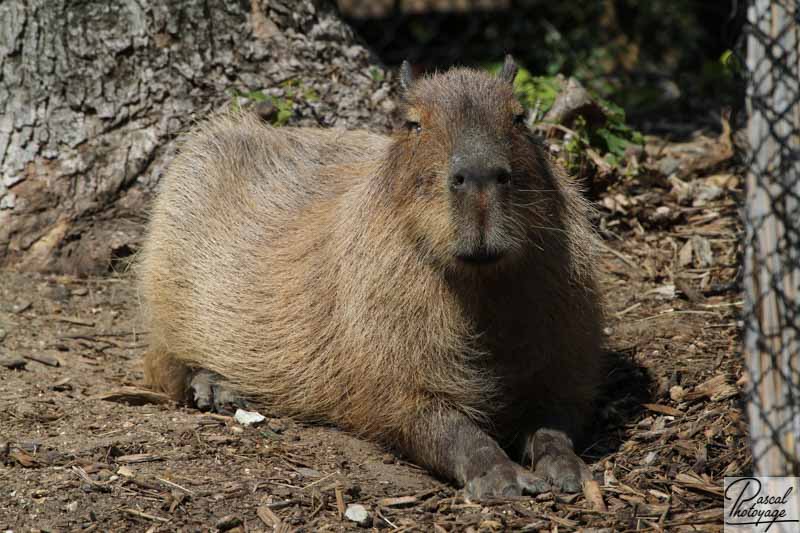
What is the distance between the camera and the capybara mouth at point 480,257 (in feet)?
10.1

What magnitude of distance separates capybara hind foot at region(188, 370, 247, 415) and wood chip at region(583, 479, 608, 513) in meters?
1.64

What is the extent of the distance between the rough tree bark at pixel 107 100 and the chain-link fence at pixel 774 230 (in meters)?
3.15

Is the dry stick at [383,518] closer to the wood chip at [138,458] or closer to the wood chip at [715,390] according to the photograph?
the wood chip at [138,458]

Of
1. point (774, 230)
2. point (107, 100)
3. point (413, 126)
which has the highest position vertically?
point (107, 100)

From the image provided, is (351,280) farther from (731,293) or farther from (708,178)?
(708,178)

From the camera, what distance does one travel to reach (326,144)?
15.6ft

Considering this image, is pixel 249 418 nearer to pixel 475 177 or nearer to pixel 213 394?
pixel 213 394

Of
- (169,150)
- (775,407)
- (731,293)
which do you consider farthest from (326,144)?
(775,407)

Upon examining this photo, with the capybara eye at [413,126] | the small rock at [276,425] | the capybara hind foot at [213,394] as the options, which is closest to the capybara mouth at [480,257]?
the capybara eye at [413,126]

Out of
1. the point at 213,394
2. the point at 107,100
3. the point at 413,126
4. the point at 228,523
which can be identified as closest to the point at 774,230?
the point at 413,126

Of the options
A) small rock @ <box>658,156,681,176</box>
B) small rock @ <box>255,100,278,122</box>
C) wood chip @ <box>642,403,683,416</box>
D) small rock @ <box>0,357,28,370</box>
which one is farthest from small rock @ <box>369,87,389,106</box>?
wood chip @ <box>642,403,683,416</box>

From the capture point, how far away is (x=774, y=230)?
2.47 meters

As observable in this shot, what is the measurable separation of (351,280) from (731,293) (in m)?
2.01

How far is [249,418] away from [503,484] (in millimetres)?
1260
